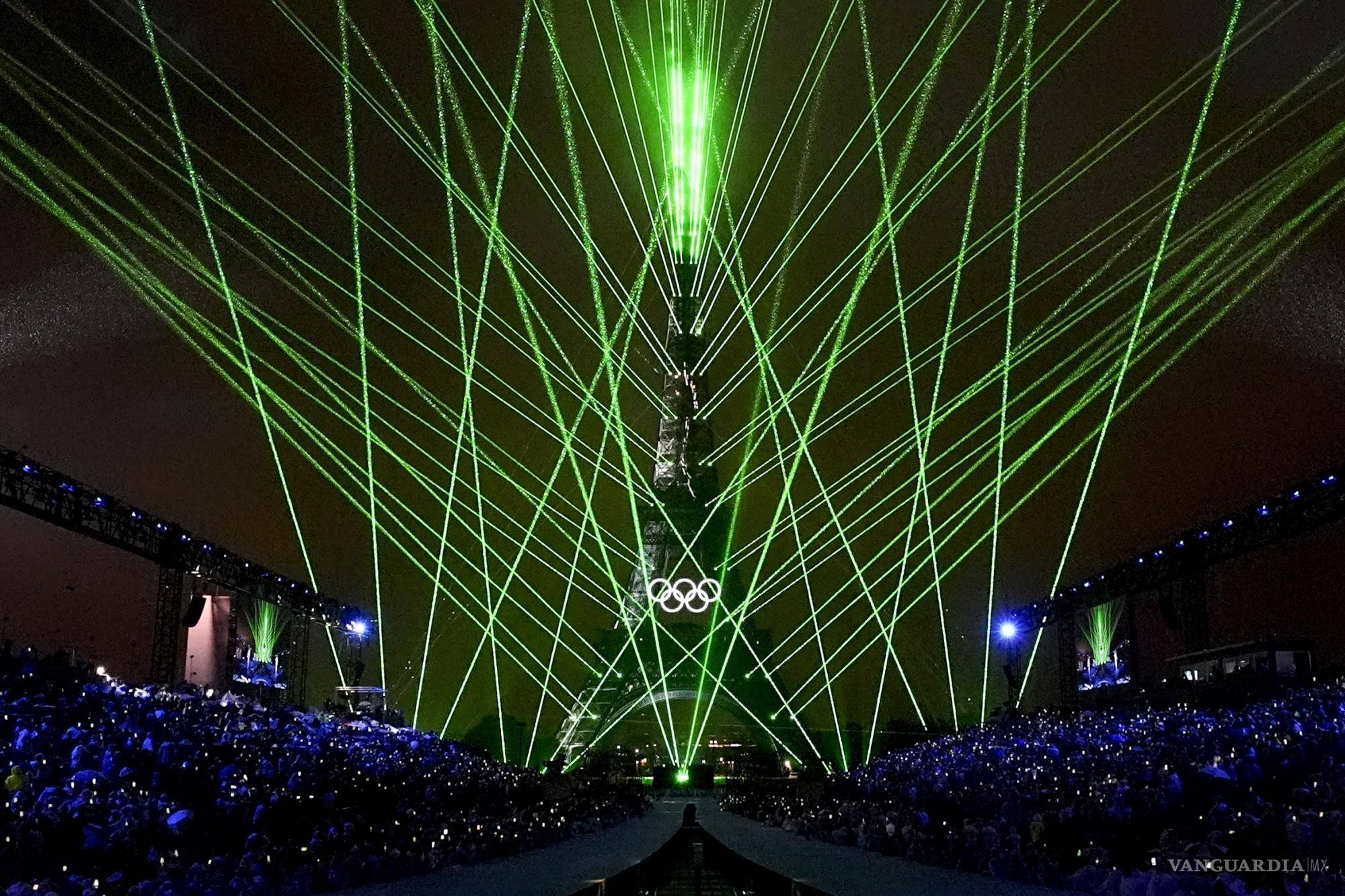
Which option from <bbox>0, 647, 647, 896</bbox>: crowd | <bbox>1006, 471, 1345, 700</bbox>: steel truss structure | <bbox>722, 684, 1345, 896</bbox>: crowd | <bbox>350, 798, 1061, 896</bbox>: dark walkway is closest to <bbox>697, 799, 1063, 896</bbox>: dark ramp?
<bbox>350, 798, 1061, 896</bbox>: dark walkway

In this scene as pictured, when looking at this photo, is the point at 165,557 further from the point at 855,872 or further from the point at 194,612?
the point at 855,872

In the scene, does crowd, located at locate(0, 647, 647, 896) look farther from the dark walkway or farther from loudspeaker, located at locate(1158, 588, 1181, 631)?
loudspeaker, located at locate(1158, 588, 1181, 631)

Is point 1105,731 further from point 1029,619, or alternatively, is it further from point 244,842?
point 1029,619

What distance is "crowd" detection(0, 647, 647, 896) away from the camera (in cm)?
1047

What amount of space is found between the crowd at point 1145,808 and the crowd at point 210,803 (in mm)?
5423

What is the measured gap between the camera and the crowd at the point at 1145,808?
9391 millimetres

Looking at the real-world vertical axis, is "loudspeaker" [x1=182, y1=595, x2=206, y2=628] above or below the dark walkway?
above

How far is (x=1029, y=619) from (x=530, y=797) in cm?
2173

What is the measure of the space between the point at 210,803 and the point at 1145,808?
9.95 meters

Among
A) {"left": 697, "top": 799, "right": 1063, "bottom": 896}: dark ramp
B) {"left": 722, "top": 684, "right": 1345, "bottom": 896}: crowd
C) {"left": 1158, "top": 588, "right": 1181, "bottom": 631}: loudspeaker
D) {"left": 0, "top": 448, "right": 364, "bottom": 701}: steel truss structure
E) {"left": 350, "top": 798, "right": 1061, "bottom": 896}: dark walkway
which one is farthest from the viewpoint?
{"left": 1158, "top": 588, "right": 1181, "bottom": 631}: loudspeaker

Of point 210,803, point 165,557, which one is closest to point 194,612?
point 165,557

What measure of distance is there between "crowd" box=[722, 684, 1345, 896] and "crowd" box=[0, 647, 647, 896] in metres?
5.42

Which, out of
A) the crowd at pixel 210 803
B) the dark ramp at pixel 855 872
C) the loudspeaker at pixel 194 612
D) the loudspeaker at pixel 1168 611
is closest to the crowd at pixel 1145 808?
the dark ramp at pixel 855 872

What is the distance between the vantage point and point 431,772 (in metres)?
21.3
